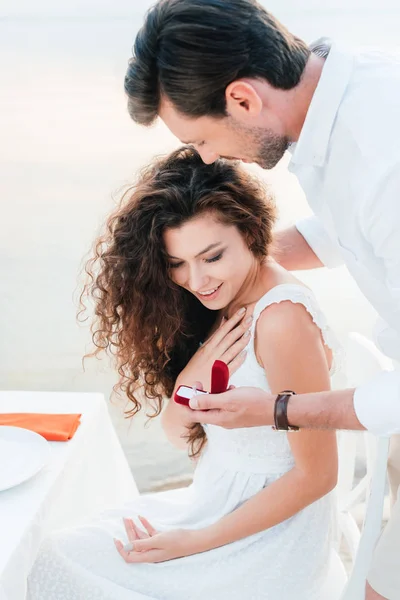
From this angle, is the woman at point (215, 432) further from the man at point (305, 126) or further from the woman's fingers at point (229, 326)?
the man at point (305, 126)

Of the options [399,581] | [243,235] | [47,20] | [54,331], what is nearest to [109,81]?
[47,20]

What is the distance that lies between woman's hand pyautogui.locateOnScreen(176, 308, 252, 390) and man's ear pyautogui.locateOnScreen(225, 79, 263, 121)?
45 cm

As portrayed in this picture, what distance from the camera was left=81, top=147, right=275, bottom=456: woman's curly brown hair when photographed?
148 centimetres

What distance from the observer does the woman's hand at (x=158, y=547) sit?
1.36 metres

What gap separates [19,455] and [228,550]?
429mm

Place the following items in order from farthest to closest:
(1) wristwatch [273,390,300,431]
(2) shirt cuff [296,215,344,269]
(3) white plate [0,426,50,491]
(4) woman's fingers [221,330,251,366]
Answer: (2) shirt cuff [296,215,344,269], (4) woman's fingers [221,330,251,366], (3) white plate [0,426,50,491], (1) wristwatch [273,390,300,431]

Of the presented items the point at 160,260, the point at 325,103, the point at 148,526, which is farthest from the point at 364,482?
the point at 325,103

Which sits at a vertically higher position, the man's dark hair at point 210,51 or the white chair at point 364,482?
the man's dark hair at point 210,51

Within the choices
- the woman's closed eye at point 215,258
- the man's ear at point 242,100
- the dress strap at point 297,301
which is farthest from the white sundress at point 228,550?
the man's ear at point 242,100

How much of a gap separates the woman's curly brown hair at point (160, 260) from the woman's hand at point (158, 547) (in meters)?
0.26

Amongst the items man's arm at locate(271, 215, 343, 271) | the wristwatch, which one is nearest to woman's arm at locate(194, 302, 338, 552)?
the wristwatch

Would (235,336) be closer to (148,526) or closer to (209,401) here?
(209,401)

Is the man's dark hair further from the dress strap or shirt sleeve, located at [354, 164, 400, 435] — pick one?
the dress strap

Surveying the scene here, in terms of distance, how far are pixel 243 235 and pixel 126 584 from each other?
70 cm
